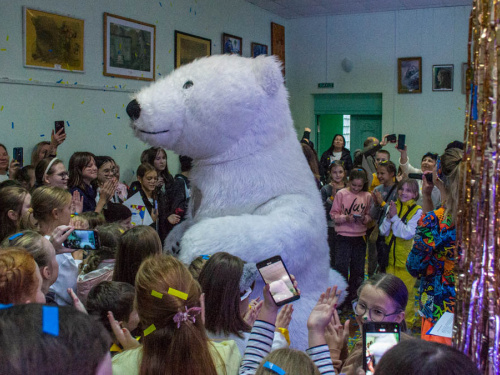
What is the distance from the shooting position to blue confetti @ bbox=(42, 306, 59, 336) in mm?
855

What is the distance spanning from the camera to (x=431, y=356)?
1.02m

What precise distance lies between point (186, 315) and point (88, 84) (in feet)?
14.3

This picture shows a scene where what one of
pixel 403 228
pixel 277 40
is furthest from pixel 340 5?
pixel 403 228

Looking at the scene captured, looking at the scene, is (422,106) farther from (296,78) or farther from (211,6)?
(211,6)

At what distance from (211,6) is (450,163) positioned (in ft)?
17.3

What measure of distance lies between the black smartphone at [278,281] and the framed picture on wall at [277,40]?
6.97 m

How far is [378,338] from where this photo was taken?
150cm

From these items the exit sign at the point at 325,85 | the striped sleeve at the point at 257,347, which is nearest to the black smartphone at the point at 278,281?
the striped sleeve at the point at 257,347

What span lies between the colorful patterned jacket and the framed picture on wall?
6.53 metres

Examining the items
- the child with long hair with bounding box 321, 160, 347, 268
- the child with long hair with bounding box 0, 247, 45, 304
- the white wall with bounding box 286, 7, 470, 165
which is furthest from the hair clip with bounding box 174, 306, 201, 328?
the white wall with bounding box 286, 7, 470, 165

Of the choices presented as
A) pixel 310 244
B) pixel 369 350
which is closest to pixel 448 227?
pixel 310 244

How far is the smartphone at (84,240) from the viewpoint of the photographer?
233cm

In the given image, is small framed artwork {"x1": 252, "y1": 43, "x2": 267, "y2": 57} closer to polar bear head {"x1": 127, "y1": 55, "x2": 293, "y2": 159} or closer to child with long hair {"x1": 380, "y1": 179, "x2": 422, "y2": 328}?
child with long hair {"x1": 380, "y1": 179, "x2": 422, "y2": 328}

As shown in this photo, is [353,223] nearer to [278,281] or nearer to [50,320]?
[278,281]
